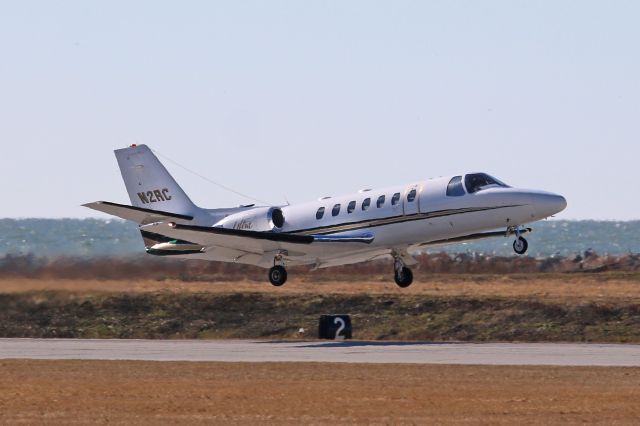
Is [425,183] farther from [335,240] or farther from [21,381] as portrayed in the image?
[21,381]

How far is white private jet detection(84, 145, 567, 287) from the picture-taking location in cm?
3844

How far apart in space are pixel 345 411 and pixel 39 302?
90.0ft

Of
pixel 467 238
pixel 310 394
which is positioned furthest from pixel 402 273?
pixel 310 394

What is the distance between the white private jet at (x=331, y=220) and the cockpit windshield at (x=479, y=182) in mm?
29

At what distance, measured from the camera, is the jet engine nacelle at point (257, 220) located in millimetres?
43312

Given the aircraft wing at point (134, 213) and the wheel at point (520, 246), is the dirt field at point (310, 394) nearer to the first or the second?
the aircraft wing at point (134, 213)

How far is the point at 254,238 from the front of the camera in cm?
4103

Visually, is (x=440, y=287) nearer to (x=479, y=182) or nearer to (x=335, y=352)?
(x=479, y=182)

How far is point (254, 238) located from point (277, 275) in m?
1.68

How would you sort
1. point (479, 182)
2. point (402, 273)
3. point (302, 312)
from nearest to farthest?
1. point (479, 182)
2. point (402, 273)
3. point (302, 312)

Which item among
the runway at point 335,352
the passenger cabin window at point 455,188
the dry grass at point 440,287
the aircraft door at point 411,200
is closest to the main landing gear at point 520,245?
the passenger cabin window at point 455,188

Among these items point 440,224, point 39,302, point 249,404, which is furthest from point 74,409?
point 39,302

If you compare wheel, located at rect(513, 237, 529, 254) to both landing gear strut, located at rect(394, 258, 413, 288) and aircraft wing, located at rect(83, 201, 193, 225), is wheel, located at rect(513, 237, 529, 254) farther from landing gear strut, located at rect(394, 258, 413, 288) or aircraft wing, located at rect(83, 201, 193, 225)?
aircraft wing, located at rect(83, 201, 193, 225)

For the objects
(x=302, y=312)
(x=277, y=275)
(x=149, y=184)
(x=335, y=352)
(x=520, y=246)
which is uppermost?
(x=149, y=184)
